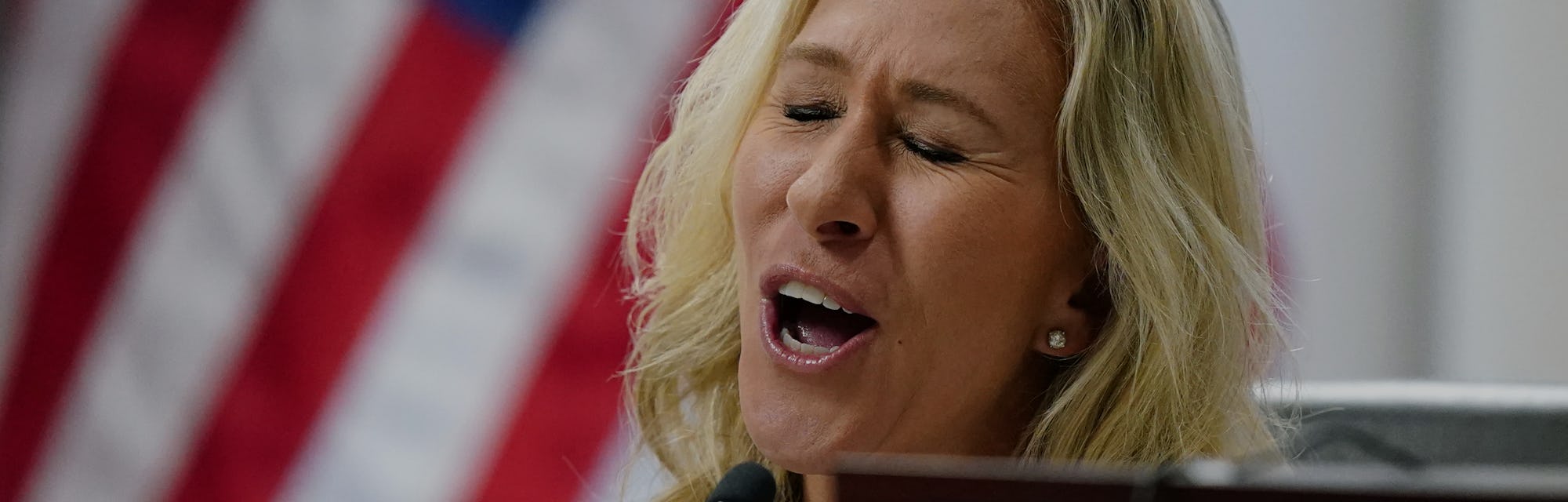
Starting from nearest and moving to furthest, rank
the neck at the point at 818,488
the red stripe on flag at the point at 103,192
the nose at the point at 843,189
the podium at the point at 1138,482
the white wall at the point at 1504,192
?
the podium at the point at 1138,482, the nose at the point at 843,189, the neck at the point at 818,488, the white wall at the point at 1504,192, the red stripe on flag at the point at 103,192

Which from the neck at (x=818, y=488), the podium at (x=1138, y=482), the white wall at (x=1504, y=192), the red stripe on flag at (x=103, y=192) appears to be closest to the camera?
the podium at (x=1138, y=482)

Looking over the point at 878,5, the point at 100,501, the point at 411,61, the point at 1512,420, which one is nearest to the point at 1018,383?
the point at 878,5

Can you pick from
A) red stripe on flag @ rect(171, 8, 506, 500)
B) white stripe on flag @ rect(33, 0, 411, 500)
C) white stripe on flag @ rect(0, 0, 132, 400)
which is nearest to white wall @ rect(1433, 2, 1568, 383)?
red stripe on flag @ rect(171, 8, 506, 500)

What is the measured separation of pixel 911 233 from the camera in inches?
45.2

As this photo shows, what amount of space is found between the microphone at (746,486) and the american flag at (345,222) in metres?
1.04

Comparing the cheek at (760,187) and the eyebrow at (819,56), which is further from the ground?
the eyebrow at (819,56)

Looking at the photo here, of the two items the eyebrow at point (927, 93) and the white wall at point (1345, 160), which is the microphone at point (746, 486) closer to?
the eyebrow at point (927, 93)

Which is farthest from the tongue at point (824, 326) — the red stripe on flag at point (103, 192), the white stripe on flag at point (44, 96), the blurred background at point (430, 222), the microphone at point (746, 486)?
the white stripe on flag at point (44, 96)

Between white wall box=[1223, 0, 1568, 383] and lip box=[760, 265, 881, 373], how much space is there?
3.96 feet

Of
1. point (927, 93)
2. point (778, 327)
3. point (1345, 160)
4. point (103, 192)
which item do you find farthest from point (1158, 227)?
point (103, 192)

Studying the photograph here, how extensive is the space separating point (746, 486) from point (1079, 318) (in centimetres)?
31

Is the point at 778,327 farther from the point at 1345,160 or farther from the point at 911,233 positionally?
the point at 1345,160

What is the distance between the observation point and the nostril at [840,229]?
3.78ft

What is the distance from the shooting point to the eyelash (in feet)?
3.85
